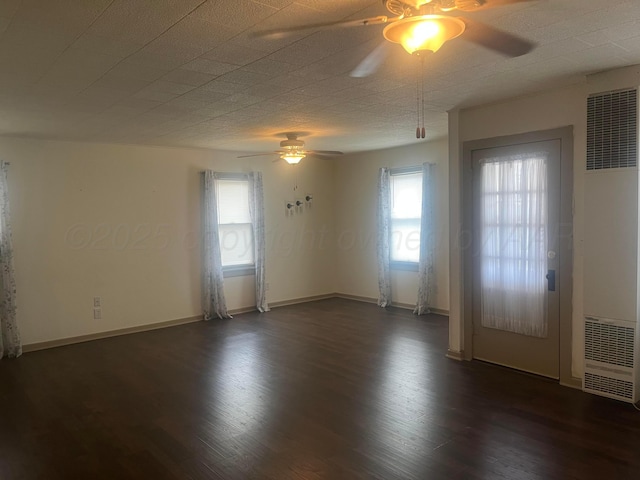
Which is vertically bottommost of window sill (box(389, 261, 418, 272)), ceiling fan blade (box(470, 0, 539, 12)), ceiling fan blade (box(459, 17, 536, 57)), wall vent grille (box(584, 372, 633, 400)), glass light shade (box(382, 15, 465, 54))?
wall vent grille (box(584, 372, 633, 400))

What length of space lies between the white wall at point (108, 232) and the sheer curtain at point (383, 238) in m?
1.81

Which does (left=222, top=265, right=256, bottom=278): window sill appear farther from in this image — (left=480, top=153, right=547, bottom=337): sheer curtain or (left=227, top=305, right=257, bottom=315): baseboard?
(left=480, top=153, right=547, bottom=337): sheer curtain

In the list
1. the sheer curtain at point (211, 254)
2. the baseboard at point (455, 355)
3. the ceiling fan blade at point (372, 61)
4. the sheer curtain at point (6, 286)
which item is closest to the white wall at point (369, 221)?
the baseboard at point (455, 355)

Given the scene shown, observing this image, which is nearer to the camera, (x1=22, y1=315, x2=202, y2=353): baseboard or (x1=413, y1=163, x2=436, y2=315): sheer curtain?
(x1=22, y1=315, x2=202, y2=353): baseboard

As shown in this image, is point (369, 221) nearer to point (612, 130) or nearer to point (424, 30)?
point (612, 130)

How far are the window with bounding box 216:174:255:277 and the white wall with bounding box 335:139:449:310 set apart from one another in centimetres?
190

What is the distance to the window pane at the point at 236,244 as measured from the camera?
7.21 meters

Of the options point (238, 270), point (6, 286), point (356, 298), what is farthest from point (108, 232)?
point (356, 298)

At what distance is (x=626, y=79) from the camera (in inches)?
137

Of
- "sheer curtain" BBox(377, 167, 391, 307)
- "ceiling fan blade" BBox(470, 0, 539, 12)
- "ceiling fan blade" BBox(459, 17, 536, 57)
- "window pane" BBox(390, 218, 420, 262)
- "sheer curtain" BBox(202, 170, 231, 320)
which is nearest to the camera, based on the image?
"ceiling fan blade" BBox(470, 0, 539, 12)

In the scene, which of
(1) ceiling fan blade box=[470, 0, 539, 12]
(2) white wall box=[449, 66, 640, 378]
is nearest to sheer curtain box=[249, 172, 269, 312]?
(2) white wall box=[449, 66, 640, 378]

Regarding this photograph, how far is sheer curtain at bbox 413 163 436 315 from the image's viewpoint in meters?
6.91

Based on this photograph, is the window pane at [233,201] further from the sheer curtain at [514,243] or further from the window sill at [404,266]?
the sheer curtain at [514,243]

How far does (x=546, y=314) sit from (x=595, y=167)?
4.39ft
